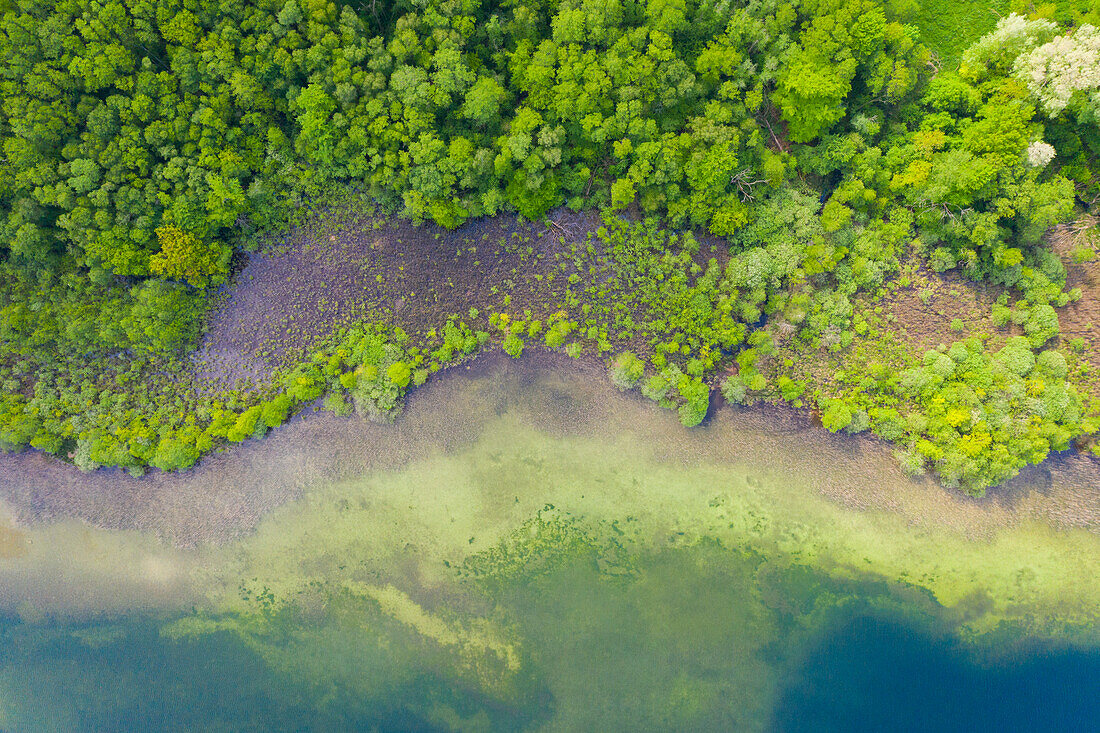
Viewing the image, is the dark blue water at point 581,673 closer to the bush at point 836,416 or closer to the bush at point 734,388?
the bush at point 836,416

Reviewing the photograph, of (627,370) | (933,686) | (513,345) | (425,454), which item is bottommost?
(933,686)

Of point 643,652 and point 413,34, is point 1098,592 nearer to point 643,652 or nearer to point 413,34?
point 643,652

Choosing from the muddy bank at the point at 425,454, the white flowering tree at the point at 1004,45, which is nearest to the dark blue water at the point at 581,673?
the muddy bank at the point at 425,454

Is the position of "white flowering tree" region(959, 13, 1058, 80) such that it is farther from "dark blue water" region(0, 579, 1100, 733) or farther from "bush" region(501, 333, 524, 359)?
"dark blue water" region(0, 579, 1100, 733)

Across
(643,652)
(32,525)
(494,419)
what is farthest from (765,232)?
(32,525)

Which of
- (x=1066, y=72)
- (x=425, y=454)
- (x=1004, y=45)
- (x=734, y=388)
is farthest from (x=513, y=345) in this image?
(x=1066, y=72)

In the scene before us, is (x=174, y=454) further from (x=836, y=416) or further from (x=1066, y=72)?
(x=1066, y=72)

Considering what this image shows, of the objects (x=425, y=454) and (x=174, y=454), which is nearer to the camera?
(x=174, y=454)
